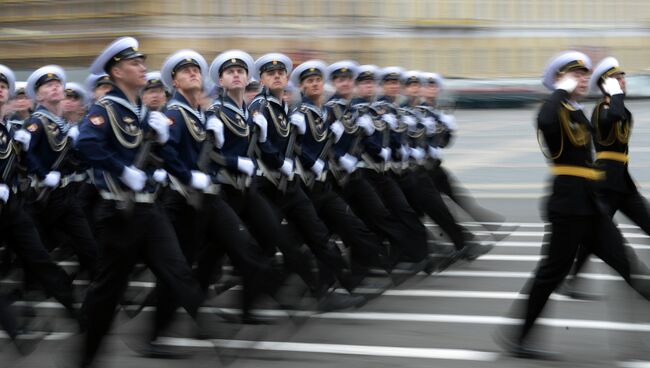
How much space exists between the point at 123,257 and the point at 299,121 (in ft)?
8.44

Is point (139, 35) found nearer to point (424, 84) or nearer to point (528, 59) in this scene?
point (528, 59)

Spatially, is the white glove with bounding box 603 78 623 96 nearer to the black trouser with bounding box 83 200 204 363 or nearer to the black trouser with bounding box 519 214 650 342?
the black trouser with bounding box 519 214 650 342

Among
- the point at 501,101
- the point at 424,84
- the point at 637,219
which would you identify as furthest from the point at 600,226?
the point at 501,101

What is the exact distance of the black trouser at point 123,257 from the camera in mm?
6957

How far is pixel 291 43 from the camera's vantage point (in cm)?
5781

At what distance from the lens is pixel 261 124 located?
8.60 m

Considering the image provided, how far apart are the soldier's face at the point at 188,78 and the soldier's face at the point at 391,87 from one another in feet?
11.9

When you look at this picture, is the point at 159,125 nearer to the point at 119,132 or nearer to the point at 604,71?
the point at 119,132

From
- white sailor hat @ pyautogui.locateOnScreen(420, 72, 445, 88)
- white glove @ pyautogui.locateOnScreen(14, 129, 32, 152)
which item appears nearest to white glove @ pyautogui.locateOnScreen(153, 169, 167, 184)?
white glove @ pyautogui.locateOnScreen(14, 129, 32, 152)

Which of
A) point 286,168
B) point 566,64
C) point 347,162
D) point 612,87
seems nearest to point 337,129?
point 347,162

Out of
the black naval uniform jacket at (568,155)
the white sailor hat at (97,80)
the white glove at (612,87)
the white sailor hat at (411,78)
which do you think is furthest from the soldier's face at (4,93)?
the white sailor hat at (411,78)

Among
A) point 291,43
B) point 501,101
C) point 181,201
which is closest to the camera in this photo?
point 181,201

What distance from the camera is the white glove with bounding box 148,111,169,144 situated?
7.04 m

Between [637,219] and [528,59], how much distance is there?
59.8 meters
